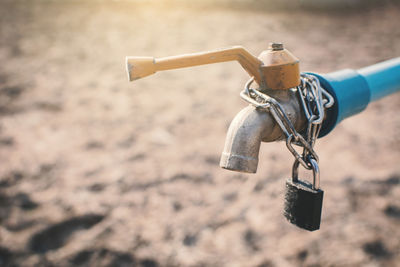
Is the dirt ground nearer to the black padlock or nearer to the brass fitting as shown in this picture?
the black padlock

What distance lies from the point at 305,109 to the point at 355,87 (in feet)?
0.75

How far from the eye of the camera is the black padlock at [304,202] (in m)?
0.84

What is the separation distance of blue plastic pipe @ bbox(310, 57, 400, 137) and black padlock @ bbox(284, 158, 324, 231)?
150 mm

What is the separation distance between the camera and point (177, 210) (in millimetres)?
2738

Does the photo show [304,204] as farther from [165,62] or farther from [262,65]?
[165,62]

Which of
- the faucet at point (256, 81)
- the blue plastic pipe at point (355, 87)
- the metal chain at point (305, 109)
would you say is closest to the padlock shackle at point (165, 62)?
the faucet at point (256, 81)

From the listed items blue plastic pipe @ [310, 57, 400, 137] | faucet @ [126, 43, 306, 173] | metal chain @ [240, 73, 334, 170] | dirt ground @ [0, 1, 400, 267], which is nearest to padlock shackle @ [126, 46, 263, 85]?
faucet @ [126, 43, 306, 173]

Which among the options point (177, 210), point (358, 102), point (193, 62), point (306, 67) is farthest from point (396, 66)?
point (306, 67)

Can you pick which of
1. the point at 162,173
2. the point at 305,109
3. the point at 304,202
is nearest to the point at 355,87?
the point at 305,109

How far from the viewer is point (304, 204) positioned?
849 millimetres

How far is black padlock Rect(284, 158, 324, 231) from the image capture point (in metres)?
0.84

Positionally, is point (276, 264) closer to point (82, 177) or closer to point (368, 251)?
point (368, 251)

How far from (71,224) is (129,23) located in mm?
6018

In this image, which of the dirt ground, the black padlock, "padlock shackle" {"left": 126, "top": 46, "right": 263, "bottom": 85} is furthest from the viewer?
the dirt ground
